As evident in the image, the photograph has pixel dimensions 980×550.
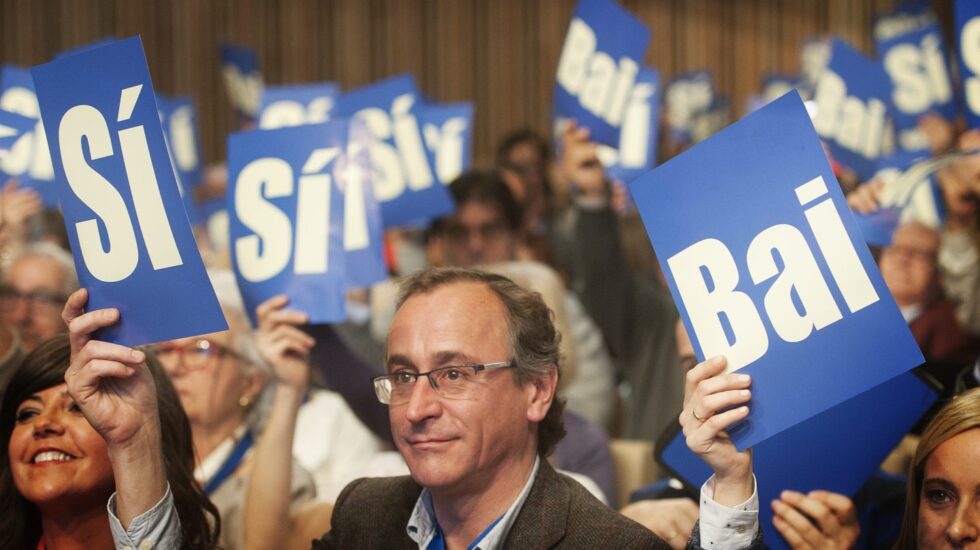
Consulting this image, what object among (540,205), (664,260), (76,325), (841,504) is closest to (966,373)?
(841,504)

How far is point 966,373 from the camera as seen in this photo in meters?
2.64

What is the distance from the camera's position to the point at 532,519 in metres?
2.05

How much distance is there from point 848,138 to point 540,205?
2.84 m

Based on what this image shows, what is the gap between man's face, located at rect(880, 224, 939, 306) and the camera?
379 cm

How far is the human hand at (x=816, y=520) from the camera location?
2166 mm

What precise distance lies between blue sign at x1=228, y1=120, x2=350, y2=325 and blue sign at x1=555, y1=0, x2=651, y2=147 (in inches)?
63.0

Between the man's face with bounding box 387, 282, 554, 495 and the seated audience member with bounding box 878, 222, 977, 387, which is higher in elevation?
the man's face with bounding box 387, 282, 554, 495

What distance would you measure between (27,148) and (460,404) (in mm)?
3015

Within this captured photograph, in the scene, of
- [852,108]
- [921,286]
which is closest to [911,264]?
[921,286]

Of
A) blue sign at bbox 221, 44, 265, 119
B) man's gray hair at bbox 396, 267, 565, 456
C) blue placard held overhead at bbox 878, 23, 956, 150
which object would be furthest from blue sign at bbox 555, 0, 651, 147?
blue sign at bbox 221, 44, 265, 119

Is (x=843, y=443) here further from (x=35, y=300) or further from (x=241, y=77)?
(x=241, y=77)

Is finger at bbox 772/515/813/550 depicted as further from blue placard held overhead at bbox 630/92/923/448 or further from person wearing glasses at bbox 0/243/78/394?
person wearing glasses at bbox 0/243/78/394

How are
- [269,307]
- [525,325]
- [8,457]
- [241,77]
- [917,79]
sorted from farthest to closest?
[241,77] < [917,79] < [269,307] < [8,457] < [525,325]

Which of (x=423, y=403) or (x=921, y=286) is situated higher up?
(x=423, y=403)
